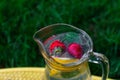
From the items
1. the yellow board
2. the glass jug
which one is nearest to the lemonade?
the glass jug

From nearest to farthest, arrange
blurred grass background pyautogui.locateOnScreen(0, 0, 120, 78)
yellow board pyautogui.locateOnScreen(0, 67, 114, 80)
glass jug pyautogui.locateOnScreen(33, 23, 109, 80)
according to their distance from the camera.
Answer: glass jug pyautogui.locateOnScreen(33, 23, 109, 80) < yellow board pyautogui.locateOnScreen(0, 67, 114, 80) < blurred grass background pyautogui.locateOnScreen(0, 0, 120, 78)

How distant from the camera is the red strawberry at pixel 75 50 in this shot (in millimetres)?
844

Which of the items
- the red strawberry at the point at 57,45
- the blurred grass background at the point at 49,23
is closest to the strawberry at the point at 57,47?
the red strawberry at the point at 57,45

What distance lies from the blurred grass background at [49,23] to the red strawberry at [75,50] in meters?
1.07

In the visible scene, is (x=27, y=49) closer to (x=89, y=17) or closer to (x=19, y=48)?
(x=19, y=48)

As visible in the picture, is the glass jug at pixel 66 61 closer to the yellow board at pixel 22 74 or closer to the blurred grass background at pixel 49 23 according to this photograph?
the yellow board at pixel 22 74

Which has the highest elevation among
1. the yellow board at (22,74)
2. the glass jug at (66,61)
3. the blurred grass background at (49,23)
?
the glass jug at (66,61)

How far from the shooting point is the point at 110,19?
2.06m

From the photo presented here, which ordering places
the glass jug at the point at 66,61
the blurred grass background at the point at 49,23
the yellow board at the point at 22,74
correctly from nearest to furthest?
1. the glass jug at the point at 66,61
2. the yellow board at the point at 22,74
3. the blurred grass background at the point at 49,23

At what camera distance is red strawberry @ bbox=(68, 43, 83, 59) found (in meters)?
0.84

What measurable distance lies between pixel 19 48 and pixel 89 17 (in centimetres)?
42

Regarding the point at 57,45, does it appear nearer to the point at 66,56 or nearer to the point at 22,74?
the point at 66,56

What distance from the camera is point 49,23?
203 centimetres

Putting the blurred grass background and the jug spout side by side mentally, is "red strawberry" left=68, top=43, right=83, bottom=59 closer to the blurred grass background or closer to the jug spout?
the jug spout
